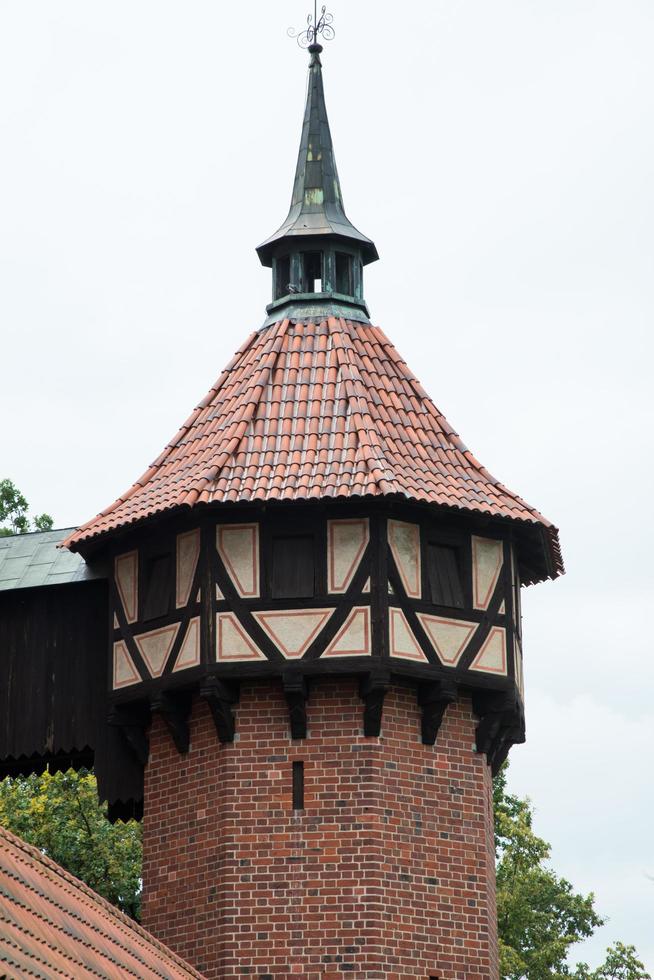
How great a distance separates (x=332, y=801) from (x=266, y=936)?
1296 mm

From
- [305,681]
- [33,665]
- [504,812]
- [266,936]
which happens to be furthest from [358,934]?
[504,812]

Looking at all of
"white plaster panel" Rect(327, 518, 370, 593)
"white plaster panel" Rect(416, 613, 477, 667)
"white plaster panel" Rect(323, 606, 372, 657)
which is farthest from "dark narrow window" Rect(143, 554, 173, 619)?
"white plaster panel" Rect(416, 613, 477, 667)

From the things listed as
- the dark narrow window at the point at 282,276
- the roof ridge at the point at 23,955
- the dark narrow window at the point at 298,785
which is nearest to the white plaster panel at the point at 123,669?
the dark narrow window at the point at 298,785

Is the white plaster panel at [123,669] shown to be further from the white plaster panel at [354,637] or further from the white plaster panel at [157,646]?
the white plaster panel at [354,637]

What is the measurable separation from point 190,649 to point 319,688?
121cm

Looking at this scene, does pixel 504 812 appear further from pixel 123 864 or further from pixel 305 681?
pixel 305 681

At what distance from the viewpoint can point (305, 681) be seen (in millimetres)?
20516

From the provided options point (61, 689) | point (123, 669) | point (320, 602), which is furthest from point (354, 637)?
point (61, 689)

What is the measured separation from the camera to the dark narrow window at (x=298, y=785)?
20.5 meters

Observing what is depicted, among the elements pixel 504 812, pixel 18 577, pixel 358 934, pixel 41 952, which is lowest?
pixel 41 952

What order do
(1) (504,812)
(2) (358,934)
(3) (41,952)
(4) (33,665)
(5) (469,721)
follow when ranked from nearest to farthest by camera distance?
(3) (41,952) → (2) (358,934) → (5) (469,721) → (4) (33,665) → (1) (504,812)

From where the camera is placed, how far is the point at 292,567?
20.9 metres

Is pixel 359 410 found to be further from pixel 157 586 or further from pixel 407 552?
pixel 157 586

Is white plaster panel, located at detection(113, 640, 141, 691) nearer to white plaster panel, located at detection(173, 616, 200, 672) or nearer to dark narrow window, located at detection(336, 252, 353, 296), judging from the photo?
white plaster panel, located at detection(173, 616, 200, 672)
